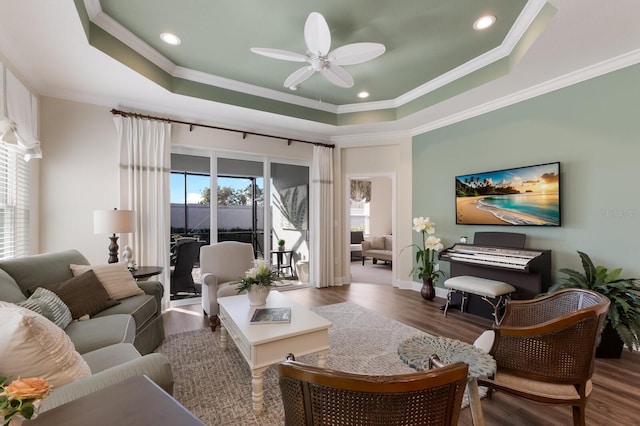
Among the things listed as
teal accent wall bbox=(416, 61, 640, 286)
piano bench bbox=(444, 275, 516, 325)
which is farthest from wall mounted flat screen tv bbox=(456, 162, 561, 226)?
piano bench bbox=(444, 275, 516, 325)

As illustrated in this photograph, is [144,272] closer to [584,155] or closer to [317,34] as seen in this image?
[317,34]

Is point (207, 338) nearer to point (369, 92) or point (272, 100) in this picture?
point (272, 100)

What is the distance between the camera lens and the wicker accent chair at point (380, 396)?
80cm

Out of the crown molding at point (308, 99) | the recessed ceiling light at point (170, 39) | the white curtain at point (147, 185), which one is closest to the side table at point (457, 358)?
the crown molding at point (308, 99)

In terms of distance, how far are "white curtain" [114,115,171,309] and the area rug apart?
1.44 m

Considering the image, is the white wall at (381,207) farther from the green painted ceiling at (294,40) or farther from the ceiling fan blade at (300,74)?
the ceiling fan blade at (300,74)

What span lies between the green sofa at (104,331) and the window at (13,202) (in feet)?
2.35

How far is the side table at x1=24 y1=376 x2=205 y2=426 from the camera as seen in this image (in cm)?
86

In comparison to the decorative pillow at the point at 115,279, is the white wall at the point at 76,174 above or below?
above

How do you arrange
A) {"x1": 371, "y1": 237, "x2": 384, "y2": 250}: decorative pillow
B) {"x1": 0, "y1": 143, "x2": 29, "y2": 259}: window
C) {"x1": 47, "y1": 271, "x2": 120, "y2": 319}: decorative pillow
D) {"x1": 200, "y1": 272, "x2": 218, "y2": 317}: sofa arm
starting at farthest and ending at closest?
{"x1": 371, "y1": 237, "x2": 384, "y2": 250}: decorative pillow → {"x1": 200, "y1": 272, "x2": 218, "y2": 317}: sofa arm → {"x1": 0, "y1": 143, "x2": 29, "y2": 259}: window → {"x1": 47, "y1": 271, "x2": 120, "y2": 319}: decorative pillow

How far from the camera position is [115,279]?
2770mm

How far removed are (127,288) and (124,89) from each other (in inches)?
98.1

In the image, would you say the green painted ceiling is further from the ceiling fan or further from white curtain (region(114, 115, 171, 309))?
white curtain (region(114, 115, 171, 309))

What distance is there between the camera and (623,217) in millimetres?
2941
